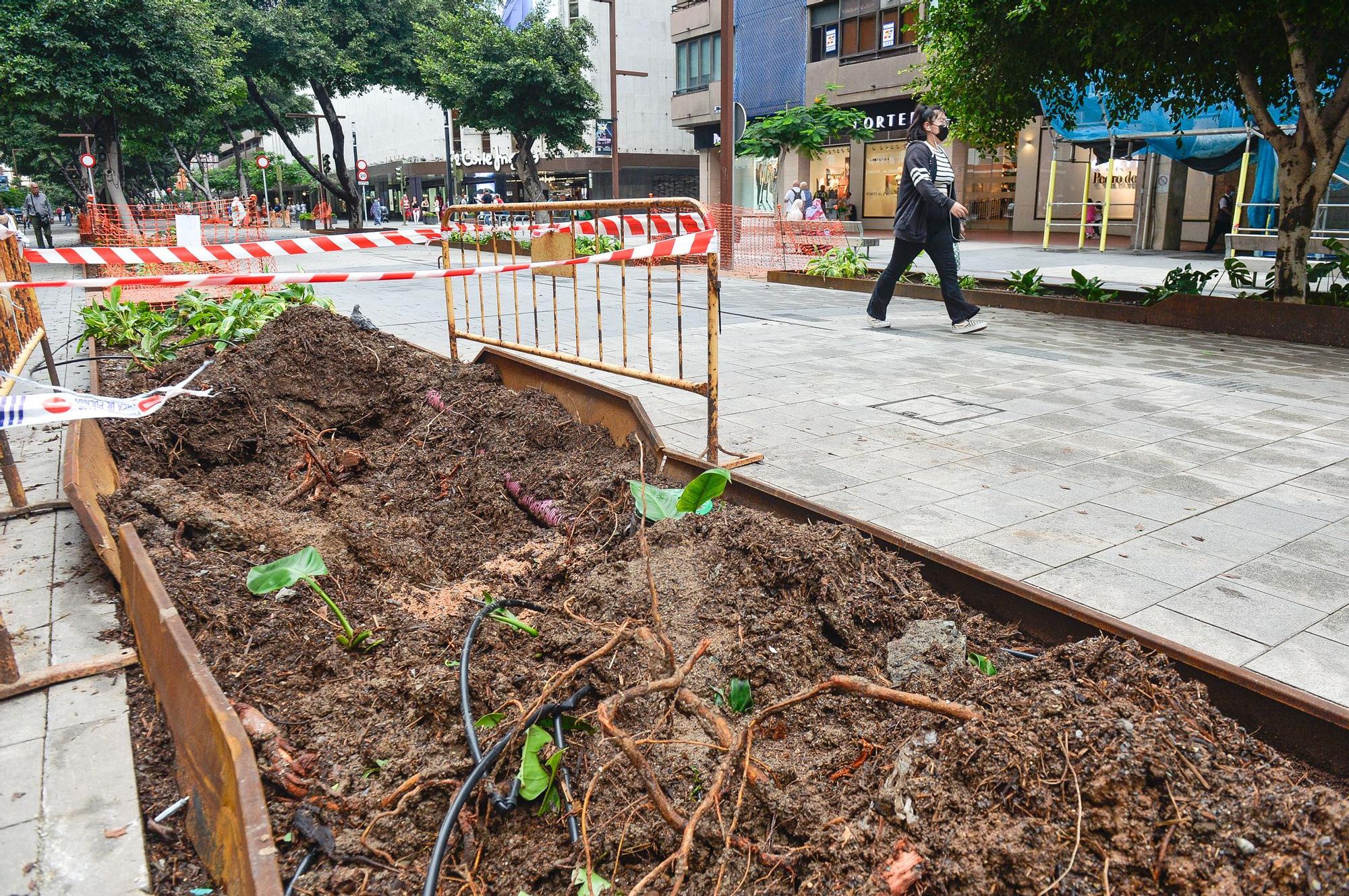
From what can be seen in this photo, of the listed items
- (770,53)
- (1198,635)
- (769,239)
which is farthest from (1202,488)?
(770,53)

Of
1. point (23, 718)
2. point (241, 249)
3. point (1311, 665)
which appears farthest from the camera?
point (241, 249)

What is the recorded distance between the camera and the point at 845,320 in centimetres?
1121

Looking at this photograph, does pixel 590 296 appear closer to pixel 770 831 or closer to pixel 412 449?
pixel 412 449

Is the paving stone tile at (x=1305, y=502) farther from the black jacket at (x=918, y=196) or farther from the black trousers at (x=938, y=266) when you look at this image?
the black jacket at (x=918, y=196)

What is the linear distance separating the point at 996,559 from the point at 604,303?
32.4 ft

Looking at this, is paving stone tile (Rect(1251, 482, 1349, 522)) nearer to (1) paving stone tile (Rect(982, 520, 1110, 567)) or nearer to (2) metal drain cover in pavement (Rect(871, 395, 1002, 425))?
(1) paving stone tile (Rect(982, 520, 1110, 567))

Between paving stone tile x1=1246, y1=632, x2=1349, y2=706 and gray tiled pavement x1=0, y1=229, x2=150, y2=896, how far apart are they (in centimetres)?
332

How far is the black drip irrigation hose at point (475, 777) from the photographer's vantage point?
194 cm

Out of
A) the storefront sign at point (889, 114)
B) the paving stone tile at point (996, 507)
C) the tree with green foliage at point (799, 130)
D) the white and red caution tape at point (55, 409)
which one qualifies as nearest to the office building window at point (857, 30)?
the storefront sign at point (889, 114)

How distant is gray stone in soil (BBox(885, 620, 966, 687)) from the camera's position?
2.62m

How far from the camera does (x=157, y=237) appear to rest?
19344 millimetres

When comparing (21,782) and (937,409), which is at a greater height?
(937,409)

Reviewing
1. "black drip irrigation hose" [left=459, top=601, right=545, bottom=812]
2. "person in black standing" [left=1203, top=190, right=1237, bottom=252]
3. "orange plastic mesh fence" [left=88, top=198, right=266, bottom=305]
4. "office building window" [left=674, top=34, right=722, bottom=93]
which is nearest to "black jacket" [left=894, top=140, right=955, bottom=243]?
"black drip irrigation hose" [left=459, top=601, right=545, bottom=812]

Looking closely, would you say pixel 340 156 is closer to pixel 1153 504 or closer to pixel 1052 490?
pixel 1052 490
